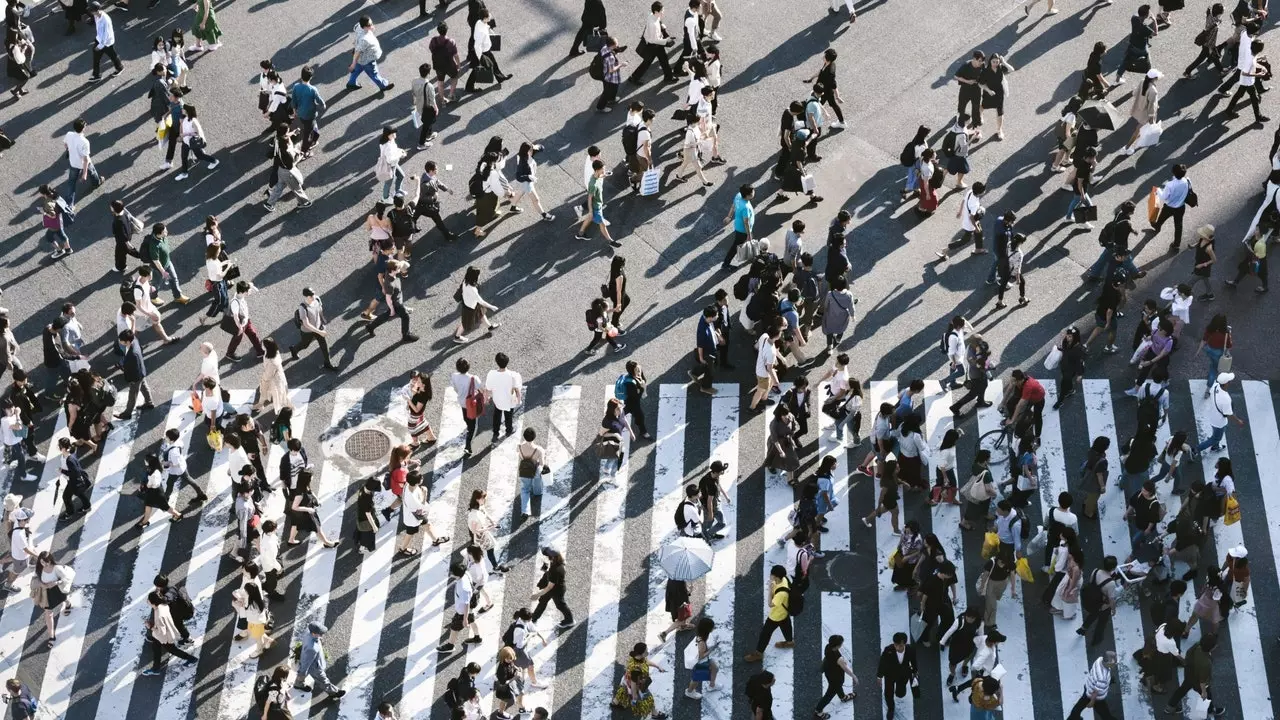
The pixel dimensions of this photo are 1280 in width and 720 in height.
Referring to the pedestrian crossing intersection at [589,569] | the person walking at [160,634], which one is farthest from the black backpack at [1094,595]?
the person walking at [160,634]

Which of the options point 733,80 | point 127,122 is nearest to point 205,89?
point 127,122

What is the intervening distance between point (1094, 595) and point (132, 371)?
1481cm

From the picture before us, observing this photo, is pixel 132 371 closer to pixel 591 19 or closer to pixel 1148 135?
pixel 591 19

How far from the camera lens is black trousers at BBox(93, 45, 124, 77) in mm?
35250

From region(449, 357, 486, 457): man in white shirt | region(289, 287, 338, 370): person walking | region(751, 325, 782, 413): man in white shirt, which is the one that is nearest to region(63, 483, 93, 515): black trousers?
region(289, 287, 338, 370): person walking

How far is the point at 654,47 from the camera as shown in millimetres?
34438

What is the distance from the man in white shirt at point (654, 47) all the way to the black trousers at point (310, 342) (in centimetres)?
894

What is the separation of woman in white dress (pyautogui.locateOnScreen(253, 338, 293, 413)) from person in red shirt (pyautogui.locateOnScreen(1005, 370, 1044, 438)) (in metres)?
11.0

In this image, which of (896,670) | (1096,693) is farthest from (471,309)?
(1096,693)

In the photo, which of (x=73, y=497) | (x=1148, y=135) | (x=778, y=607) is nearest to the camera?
(x=778, y=607)

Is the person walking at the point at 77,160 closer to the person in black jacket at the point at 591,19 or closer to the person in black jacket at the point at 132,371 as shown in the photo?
the person in black jacket at the point at 132,371

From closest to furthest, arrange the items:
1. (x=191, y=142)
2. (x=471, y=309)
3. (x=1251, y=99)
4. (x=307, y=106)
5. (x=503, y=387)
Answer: (x=503, y=387)
(x=471, y=309)
(x=191, y=142)
(x=1251, y=99)
(x=307, y=106)

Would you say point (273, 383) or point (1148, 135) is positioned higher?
point (1148, 135)

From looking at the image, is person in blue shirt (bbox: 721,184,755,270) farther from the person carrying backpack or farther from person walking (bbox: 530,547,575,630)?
the person carrying backpack
